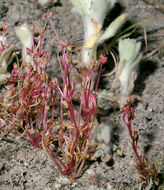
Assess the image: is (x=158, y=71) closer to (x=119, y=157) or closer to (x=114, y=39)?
(x=114, y=39)

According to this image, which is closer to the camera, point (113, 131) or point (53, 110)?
point (53, 110)

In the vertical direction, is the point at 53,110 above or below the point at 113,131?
above

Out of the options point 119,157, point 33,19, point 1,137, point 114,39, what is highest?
point 33,19

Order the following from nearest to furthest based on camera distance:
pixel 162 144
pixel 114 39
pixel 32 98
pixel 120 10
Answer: pixel 32 98 < pixel 162 144 < pixel 114 39 < pixel 120 10

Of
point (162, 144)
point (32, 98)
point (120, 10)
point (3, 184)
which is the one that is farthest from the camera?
point (120, 10)

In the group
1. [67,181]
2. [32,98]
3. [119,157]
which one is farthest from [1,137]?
[119,157]

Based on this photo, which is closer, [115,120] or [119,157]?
[119,157]

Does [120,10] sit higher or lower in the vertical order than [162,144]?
higher
